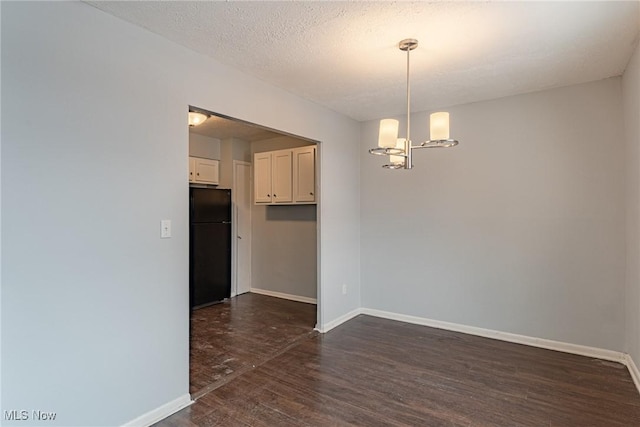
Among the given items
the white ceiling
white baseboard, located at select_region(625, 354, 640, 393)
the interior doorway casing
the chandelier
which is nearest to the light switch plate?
the white ceiling

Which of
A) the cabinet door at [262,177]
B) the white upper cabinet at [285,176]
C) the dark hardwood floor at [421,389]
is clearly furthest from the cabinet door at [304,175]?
the dark hardwood floor at [421,389]

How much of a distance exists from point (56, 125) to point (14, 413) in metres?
1.40

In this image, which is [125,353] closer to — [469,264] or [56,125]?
[56,125]

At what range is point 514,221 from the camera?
134 inches

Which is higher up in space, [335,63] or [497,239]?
[335,63]

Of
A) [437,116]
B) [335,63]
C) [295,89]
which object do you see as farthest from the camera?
[295,89]

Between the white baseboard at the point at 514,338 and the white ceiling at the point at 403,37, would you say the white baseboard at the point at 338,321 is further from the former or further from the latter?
the white ceiling at the point at 403,37

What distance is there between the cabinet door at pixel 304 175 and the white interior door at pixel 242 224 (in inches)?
47.9

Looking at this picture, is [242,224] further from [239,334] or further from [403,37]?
[403,37]

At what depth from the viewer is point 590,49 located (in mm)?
2420

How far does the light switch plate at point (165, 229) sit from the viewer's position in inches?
86.7

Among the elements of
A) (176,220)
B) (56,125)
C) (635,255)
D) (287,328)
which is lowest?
(287,328)

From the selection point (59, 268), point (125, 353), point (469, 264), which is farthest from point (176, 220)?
point (469, 264)

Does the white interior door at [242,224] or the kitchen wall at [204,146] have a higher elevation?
the kitchen wall at [204,146]
